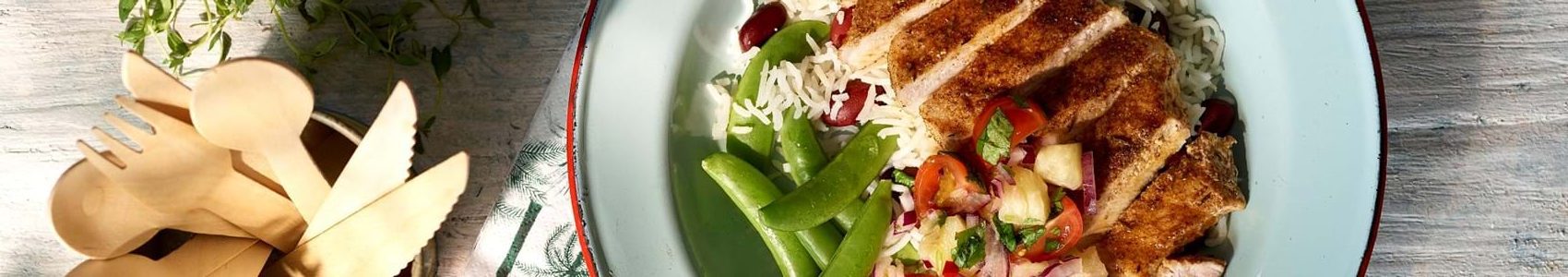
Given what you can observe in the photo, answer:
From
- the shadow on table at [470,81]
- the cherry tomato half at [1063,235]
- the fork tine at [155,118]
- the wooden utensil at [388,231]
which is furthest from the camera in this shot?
the shadow on table at [470,81]

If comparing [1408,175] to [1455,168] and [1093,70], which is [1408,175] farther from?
[1093,70]

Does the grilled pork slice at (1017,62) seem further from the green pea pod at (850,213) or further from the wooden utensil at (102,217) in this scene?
the wooden utensil at (102,217)

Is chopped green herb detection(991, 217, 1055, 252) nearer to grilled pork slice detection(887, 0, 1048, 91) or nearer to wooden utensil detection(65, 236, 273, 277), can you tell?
grilled pork slice detection(887, 0, 1048, 91)

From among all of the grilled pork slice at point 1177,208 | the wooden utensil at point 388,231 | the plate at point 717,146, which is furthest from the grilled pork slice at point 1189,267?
the wooden utensil at point 388,231

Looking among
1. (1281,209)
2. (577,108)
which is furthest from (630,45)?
(1281,209)

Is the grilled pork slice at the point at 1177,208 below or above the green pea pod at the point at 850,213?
above

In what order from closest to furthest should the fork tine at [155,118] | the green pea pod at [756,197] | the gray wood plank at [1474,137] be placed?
the fork tine at [155,118]
the green pea pod at [756,197]
the gray wood plank at [1474,137]

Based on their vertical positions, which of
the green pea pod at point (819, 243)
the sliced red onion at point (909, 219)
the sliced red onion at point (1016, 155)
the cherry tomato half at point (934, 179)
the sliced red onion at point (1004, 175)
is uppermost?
the sliced red onion at point (1016, 155)
